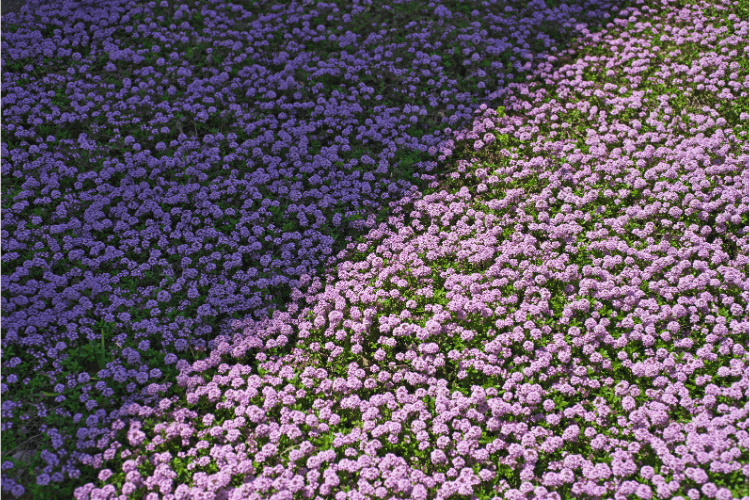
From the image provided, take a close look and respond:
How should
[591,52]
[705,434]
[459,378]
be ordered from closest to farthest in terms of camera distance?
[705,434]
[459,378]
[591,52]

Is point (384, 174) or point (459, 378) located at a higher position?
point (384, 174)

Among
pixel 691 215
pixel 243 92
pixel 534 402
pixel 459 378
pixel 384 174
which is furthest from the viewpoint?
pixel 243 92

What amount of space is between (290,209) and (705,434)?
14.8ft

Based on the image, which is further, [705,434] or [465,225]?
[465,225]

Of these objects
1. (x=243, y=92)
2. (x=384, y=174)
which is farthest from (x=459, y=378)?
(x=243, y=92)

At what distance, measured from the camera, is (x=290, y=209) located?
6.59 m

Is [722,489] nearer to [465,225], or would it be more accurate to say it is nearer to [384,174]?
[465,225]

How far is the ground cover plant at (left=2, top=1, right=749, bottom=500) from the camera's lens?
181 inches

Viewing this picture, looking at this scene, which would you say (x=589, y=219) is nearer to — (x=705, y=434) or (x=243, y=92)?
(x=705, y=434)

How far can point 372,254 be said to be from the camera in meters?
6.18

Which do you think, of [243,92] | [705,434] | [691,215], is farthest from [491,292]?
[243,92]

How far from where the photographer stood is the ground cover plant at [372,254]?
4.60 metres

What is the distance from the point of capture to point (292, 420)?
15.9ft

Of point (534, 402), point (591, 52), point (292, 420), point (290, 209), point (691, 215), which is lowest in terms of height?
point (292, 420)
